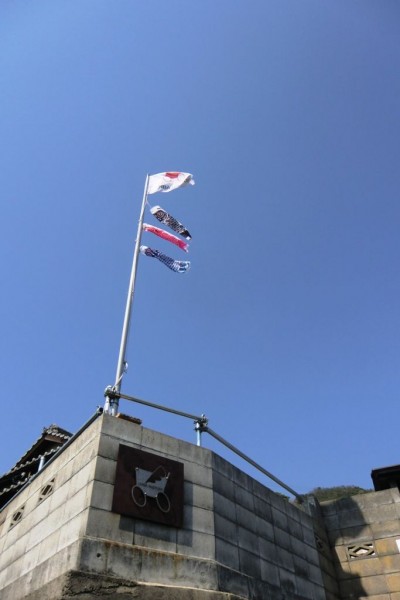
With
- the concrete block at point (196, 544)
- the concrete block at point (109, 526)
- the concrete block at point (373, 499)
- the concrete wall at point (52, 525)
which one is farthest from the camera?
the concrete block at point (373, 499)

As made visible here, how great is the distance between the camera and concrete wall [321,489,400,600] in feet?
42.7

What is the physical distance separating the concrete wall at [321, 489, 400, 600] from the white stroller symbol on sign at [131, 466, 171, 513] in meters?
8.21

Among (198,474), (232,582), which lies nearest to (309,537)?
(232,582)

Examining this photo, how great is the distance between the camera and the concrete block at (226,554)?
28.8 feet

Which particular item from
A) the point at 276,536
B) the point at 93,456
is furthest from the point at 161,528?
the point at 276,536

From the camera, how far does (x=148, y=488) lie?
27.7 ft

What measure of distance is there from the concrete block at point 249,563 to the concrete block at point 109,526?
2.82m

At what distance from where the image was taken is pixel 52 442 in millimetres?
18156

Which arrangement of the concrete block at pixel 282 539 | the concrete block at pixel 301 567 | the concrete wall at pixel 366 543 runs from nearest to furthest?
1. the concrete block at pixel 282 539
2. the concrete block at pixel 301 567
3. the concrete wall at pixel 366 543

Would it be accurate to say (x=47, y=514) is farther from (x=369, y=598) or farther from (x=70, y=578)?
(x=369, y=598)

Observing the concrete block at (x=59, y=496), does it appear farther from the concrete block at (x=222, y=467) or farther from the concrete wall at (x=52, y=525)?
the concrete block at (x=222, y=467)

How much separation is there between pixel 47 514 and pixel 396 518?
1014cm

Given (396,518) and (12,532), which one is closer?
(12,532)

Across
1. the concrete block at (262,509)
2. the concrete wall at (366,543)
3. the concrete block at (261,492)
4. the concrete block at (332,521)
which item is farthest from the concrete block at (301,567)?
the concrete block at (332,521)
